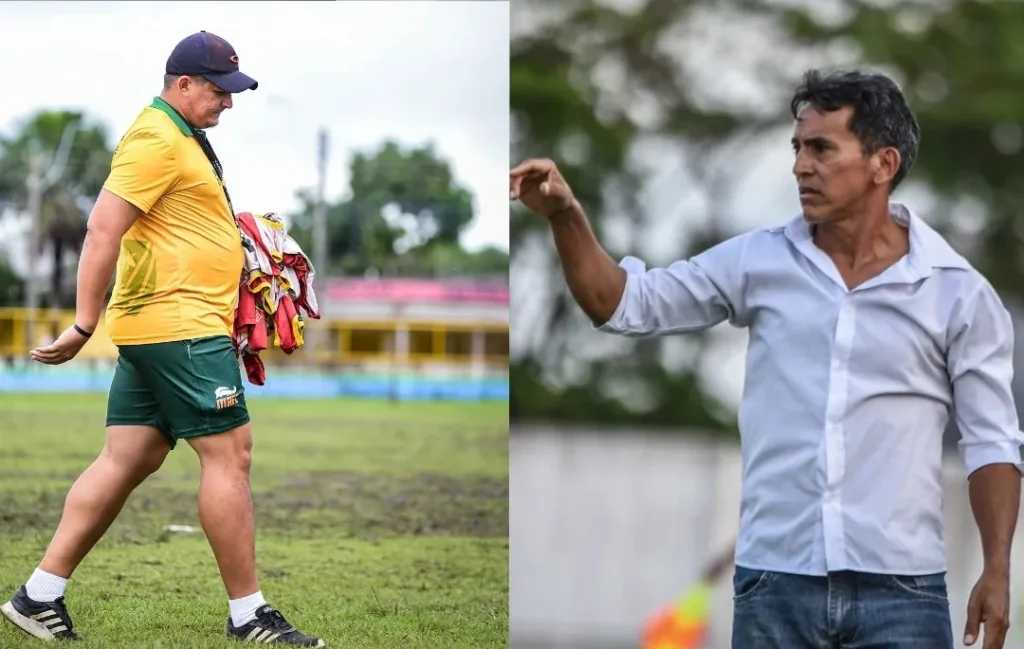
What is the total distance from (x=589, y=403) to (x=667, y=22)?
2331 millimetres

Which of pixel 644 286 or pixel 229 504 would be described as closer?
pixel 644 286

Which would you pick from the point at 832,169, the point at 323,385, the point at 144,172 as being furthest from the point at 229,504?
the point at 323,385

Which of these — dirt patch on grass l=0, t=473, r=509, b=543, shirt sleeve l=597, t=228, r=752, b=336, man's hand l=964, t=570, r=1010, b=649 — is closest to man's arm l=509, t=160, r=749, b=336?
shirt sleeve l=597, t=228, r=752, b=336

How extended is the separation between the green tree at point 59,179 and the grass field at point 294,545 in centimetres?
47

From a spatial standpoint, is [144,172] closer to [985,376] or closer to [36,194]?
[985,376]

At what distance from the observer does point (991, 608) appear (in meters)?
2.27

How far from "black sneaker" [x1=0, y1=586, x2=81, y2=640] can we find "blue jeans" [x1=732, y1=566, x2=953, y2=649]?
1.39 m

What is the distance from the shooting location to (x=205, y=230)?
8.42 ft

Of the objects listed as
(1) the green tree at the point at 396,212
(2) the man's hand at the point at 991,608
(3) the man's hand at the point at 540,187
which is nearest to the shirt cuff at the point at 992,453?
(2) the man's hand at the point at 991,608

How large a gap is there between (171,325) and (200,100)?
1.38 feet

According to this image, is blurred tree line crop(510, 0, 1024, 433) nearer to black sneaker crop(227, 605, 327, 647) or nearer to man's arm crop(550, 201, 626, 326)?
black sneaker crop(227, 605, 327, 647)

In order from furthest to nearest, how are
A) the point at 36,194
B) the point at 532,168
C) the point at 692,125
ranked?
the point at 692,125 < the point at 36,194 < the point at 532,168

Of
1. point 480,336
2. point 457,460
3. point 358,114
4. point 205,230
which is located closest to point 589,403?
point 480,336

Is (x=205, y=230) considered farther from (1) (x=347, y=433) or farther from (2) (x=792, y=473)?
(1) (x=347, y=433)
